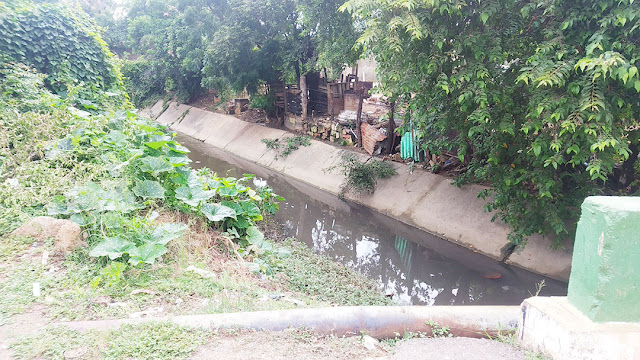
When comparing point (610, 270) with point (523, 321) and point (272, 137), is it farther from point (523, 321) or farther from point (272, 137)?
point (272, 137)

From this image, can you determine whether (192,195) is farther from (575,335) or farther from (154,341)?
(575,335)

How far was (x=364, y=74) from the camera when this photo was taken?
57.1ft

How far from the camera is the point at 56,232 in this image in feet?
14.0

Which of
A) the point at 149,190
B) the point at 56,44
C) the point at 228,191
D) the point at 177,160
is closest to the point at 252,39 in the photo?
the point at 56,44

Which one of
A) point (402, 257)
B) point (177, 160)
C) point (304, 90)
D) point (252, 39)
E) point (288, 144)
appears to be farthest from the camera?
point (304, 90)

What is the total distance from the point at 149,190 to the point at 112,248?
139cm

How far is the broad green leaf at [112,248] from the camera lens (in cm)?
381

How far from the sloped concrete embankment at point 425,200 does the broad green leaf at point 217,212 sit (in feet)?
14.7

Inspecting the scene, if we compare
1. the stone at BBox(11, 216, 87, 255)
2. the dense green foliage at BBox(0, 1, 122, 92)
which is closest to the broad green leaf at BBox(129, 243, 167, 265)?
the stone at BBox(11, 216, 87, 255)

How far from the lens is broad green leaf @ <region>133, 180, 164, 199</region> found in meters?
5.14

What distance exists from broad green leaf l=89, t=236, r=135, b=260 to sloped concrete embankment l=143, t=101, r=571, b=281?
595 centimetres

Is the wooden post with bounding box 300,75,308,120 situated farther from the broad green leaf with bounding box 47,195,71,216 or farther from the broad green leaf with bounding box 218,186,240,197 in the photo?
the broad green leaf with bounding box 47,195,71,216

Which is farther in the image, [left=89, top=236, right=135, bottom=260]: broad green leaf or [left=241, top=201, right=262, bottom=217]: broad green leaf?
[left=241, top=201, right=262, bottom=217]: broad green leaf

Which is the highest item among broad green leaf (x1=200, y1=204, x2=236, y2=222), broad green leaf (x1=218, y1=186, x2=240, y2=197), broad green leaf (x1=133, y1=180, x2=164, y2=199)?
broad green leaf (x1=133, y1=180, x2=164, y2=199)
